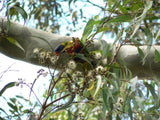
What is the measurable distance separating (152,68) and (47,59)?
1.79ft

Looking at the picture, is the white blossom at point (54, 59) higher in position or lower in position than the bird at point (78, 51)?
lower

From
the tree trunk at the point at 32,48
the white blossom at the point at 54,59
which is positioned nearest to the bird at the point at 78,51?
the white blossom at the point at 54,59

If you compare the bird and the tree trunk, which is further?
the tree trunk

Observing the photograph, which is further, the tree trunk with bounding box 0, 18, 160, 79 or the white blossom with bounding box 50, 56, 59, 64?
the tree trunk with bounding box 0, 18, 160, 79

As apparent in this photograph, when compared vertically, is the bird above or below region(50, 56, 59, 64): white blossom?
above

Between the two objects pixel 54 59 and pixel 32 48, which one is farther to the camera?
pixel 32 48

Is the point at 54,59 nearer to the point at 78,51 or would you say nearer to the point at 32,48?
the point at 78,51

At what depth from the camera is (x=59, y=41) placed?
113 cm

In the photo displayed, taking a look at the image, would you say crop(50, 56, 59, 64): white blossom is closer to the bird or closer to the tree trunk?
the bird

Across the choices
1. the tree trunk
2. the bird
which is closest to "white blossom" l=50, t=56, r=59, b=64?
the bird

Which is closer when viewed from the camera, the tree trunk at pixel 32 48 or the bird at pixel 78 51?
the bird at pixel 78 51

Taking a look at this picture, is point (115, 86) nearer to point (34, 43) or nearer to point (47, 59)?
point (47, 59)

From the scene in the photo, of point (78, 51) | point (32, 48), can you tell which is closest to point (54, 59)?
point (78, 51)

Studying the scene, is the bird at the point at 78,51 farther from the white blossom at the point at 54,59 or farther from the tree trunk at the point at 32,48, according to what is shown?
the tree trunk at the point at 32,48
